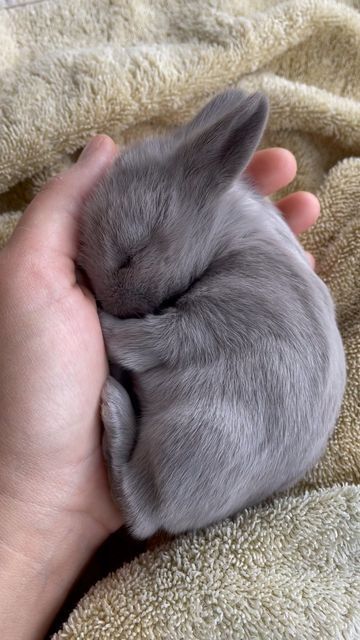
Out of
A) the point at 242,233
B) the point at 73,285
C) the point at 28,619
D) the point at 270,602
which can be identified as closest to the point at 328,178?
the point at 242,233

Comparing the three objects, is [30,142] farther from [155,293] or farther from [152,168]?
[155,293]

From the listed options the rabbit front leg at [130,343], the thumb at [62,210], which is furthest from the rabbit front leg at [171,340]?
the thumb at [62,210]

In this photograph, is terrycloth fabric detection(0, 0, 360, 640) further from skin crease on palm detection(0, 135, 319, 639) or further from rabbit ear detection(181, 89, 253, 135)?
rabbit ear detection(181, 89, 253, 135)

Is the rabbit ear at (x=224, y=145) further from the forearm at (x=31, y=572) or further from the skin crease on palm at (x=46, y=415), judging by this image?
the forearm at (x=31, y=572)

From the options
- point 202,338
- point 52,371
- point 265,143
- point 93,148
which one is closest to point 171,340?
point 202,338

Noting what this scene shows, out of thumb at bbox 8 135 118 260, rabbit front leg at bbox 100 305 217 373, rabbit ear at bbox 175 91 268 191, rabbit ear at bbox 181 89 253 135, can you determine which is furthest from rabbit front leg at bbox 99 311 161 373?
rabbit ear at bbox 181 89 253 135
